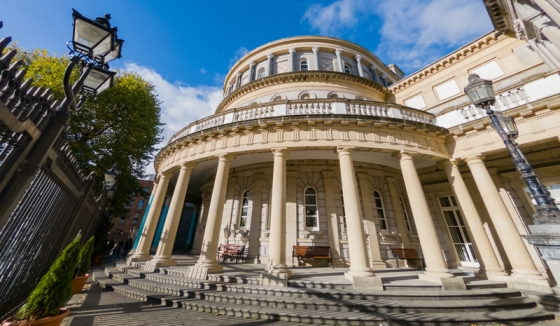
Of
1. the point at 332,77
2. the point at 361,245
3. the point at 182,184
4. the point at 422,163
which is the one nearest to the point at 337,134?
the point at 361,245

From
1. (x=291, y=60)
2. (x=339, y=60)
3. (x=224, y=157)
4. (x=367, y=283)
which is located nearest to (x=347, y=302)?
(x=367, y=283)

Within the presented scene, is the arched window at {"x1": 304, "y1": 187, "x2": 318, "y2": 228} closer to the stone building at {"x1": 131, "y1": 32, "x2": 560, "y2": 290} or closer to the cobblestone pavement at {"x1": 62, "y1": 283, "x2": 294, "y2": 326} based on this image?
the stone building at {"x1": 131, "y1": 32, "x2": 560, "y2": 290}

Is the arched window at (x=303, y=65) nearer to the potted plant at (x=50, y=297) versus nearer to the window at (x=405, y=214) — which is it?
the window at (x=405, y=214)

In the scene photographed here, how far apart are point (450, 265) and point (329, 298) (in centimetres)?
962

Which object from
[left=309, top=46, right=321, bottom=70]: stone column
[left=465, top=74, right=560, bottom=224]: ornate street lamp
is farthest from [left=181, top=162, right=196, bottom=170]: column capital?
[left=309, top=46, right=321, bottom=70]: stone column

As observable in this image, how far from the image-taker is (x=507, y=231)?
7.52m

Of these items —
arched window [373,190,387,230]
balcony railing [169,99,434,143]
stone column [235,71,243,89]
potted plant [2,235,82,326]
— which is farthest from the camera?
stone column [235,71,243,89]

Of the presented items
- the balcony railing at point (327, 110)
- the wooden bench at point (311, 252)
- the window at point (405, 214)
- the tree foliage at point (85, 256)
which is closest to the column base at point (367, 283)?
the wooden bench at point (311, 252)

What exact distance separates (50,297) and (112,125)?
14.0m

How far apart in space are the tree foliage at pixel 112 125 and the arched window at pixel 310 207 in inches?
486

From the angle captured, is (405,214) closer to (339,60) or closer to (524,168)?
(524,168)

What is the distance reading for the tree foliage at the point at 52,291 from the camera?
3.55 metres

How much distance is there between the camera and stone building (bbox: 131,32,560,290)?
757cm

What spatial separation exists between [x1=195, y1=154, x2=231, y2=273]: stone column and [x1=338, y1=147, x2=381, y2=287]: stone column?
16.0 ft
